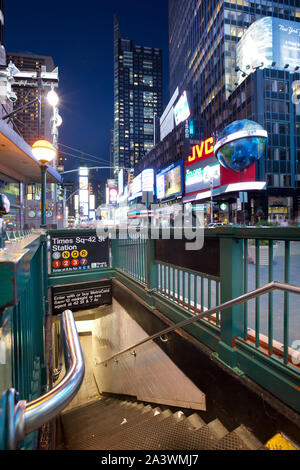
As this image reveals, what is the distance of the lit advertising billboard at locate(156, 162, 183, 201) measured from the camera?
117 feet

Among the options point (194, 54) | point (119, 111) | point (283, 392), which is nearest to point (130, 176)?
point (194, 54)

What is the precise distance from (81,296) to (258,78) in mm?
41297

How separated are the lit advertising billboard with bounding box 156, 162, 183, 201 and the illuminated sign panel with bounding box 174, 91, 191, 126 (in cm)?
965

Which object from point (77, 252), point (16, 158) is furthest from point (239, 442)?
point (16, 158)

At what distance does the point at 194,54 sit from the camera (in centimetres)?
5975

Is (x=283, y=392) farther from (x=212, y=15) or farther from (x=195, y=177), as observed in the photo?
(x=212, y=15)

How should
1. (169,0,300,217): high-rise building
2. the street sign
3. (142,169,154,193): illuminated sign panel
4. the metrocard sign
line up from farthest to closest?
(142,169,154,193): illuminated sign panel
(169,0,300,217): high-rise building
the metrocard sign
the street sign

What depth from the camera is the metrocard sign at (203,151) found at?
2896cm

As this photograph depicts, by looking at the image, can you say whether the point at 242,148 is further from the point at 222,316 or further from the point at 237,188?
the point at 237,188

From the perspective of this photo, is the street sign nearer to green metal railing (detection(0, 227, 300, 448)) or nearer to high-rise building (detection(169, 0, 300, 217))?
green metal railing (detection(0, 227, 300, 448))

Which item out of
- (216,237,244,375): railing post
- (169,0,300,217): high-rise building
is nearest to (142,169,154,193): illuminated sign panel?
(169,0,300,217): high-rise building

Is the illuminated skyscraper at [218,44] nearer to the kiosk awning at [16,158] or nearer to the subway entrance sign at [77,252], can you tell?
the kiosk awning at [16,158]

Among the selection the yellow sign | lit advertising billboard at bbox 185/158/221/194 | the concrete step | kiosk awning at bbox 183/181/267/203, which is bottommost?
the concrete step

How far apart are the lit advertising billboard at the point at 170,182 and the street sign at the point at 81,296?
29604mm
